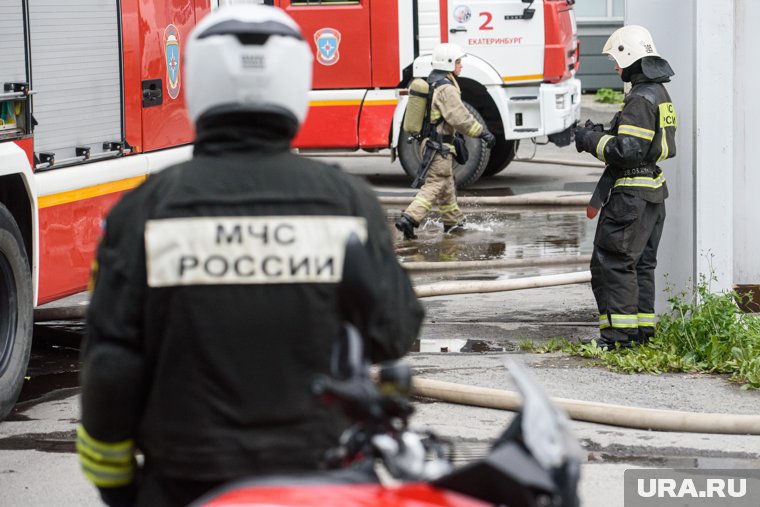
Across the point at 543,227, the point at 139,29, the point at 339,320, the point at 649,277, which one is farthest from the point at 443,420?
the point at 543,227

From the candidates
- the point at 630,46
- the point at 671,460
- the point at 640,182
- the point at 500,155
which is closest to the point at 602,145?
the point at 640,182

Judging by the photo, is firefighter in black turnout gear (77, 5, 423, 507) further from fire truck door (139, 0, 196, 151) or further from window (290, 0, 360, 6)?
window (290, 0, 360, 6)

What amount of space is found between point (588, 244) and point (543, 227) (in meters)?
1.02

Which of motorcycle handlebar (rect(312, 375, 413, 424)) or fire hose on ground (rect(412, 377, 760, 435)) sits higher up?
motorcycle handlebar (rect(312, 375, 413, 424))

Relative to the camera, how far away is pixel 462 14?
1305 centimetres

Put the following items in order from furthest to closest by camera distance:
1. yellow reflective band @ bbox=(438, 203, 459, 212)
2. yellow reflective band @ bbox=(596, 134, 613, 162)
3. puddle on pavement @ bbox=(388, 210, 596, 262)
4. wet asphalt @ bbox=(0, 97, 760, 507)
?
yellow reflective band @ bbox=(438, 203, 459, 212) < puddle on pavement @ bbox=(388, 210, 596, 262) < yellow reflective band @ bbox=(596, 134, 613, 162) < wet asphalt @ bbox=(0, 97, 760, 507)

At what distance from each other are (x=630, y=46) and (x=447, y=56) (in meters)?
4.41

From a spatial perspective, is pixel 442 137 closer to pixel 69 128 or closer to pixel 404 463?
pixel 69 128

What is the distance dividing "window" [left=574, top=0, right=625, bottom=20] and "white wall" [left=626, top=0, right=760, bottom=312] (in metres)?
14.2

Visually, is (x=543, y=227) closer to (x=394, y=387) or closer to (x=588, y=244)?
(x=588, y=244)

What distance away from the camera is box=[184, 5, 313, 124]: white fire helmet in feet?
7.58

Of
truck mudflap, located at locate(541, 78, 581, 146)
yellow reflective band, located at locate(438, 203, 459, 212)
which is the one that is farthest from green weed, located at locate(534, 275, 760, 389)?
truck mudflap, located at locate(541, 78, 581, 146)

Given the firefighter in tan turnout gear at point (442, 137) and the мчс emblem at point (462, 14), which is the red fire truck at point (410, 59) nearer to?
the мчс emblem at point (462, 14)

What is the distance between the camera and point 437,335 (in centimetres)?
786
